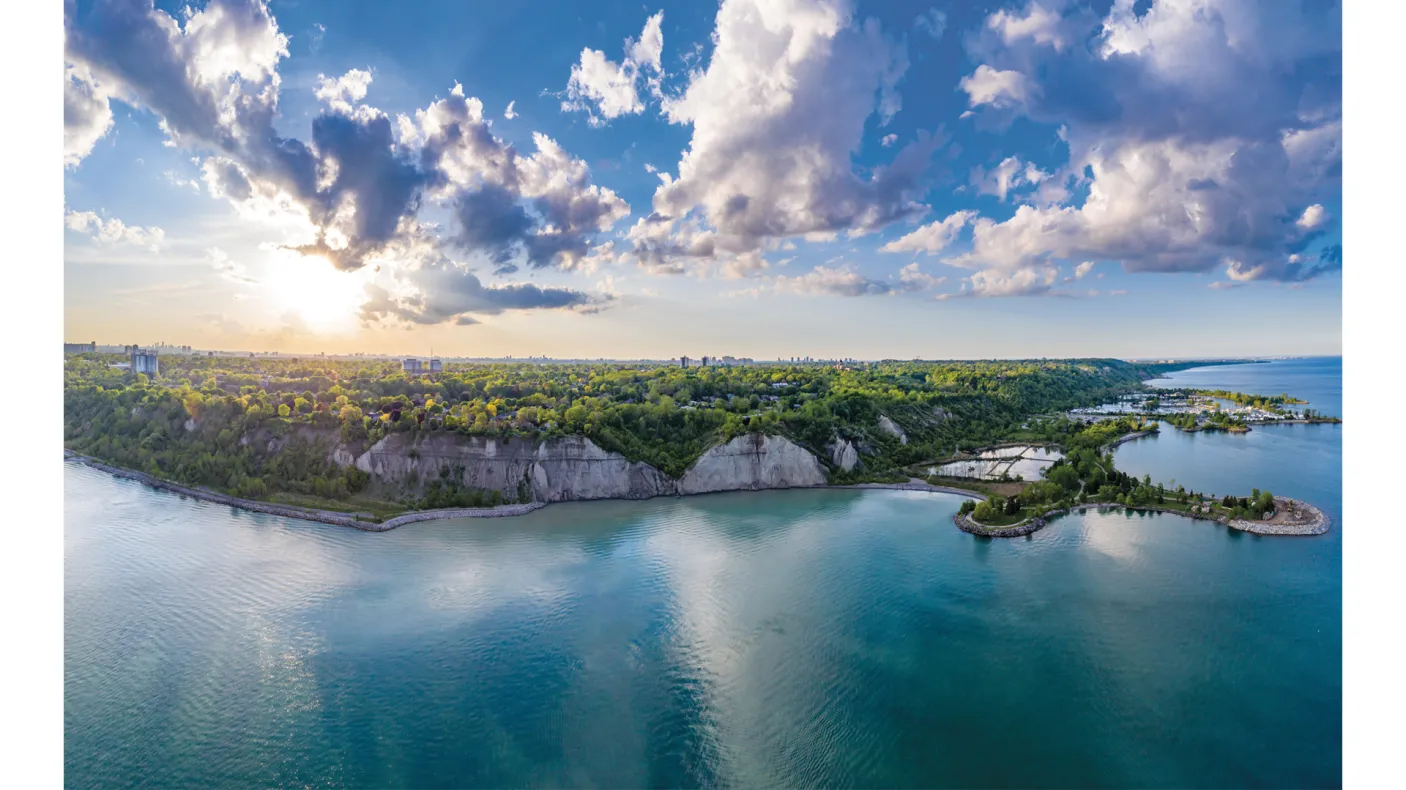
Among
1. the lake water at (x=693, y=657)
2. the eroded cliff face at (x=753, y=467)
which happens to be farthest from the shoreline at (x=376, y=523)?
the lake water at (x=693, y=657)

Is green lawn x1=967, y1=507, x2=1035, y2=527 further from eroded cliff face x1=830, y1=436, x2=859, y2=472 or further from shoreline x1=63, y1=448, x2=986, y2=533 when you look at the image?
eroded cliff face x1=830, y1=436, x2=859, y2=472

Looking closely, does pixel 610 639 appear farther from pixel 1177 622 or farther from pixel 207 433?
pixel 207 433

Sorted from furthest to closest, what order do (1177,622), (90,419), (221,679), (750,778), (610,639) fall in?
(90,419)
(1177,622)
(610,639)
(221,679)
(750,778)

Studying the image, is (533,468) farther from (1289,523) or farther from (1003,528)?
(1289,523)

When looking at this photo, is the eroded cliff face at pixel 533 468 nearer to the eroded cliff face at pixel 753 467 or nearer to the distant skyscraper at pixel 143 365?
the eroded cliff face at pixel 753 467

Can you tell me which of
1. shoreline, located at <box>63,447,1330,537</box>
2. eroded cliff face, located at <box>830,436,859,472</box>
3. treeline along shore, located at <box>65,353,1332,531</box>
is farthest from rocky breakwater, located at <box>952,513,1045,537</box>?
eroded cliff face, located at <box>830,436,859,472</box>

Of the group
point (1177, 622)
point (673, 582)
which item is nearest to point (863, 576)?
point (673, 582)

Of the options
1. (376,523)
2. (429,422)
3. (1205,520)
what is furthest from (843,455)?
(376,523)
